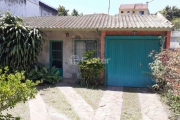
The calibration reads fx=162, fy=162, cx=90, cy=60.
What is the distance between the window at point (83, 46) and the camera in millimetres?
9289

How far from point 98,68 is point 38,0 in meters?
13.6

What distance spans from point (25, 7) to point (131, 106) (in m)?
14.3

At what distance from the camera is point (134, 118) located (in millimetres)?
4945

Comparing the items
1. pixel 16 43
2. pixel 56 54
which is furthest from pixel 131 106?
pixel 16 43

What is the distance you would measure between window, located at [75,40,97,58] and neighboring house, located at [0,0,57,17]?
669 centimetres

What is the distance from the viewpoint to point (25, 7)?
15758 mm

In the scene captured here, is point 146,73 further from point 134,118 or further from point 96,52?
point 134,118

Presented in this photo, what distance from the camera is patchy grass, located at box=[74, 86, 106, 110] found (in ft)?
20.4

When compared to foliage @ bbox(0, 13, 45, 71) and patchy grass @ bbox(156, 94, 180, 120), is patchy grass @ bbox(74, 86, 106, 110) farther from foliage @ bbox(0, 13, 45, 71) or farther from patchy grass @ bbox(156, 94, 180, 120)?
foliage @ bbox(0, 13, 45, 71)

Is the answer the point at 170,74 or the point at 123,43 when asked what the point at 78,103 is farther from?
the point at 123,43

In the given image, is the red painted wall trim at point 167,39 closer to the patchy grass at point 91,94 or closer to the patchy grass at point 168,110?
the patchy grass at point 168,110

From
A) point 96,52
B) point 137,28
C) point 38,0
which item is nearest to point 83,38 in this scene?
point 96,52

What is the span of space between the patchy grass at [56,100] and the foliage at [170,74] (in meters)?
3.45

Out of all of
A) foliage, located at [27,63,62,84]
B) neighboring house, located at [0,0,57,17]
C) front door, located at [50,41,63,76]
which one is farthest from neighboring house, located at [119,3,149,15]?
foliage, located at [27,63,62,84]
